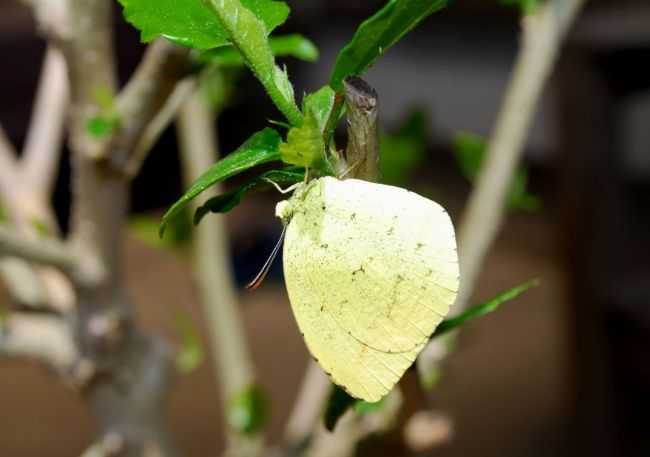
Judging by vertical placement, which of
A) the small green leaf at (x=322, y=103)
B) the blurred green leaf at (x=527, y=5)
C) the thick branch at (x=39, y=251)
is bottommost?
the thick branch at (x=39, y=251)

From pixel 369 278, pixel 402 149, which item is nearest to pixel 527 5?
pixel 402 149

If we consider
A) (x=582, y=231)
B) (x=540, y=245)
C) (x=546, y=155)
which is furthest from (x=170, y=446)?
(x=546, y=155)

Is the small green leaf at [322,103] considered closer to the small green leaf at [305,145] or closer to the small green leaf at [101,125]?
the small green leaf at [305,145]

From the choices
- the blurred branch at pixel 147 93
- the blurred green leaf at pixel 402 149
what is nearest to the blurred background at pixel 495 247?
the blurred green leaf at pixel 402 149

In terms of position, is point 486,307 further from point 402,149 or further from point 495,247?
point 495,247

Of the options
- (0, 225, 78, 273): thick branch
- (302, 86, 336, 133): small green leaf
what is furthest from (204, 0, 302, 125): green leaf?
(0, 225, 78, 273): thick branch

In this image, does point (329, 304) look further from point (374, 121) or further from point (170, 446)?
point (170, 446)
